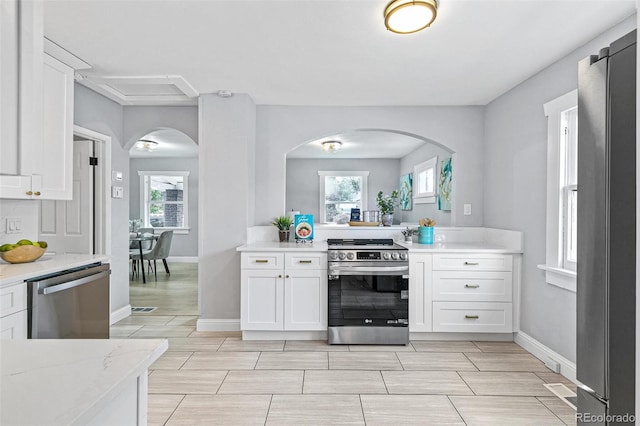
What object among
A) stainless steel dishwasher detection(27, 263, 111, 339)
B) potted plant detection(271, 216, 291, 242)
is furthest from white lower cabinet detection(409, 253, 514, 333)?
stainless steel dishwasher detection(27, 263, 111, 339)

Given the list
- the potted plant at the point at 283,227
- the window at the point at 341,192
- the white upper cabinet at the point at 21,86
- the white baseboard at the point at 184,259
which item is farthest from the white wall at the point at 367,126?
the white baseboard at the point at 184,259

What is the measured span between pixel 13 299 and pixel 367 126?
334 cm

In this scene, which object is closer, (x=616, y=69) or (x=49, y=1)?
(x=616, y=69)

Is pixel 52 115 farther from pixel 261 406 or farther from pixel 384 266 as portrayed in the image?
pixel 384 266

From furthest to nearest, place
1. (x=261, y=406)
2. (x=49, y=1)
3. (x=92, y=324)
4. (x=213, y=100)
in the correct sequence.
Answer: (x=213, y=100), (x=92, y=324), (x=261, y=406), (x=49, y=1)

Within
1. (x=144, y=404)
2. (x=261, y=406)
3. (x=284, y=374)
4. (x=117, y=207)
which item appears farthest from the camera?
(x=117, y=207)

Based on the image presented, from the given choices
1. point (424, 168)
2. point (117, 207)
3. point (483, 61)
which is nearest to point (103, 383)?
point (483, 61)

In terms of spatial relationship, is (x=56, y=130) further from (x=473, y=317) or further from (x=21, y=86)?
(x=473, y=317)

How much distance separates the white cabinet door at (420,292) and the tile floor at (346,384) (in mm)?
A: 242

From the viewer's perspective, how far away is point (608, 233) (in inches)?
35.4

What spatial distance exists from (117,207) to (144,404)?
12.0 ft

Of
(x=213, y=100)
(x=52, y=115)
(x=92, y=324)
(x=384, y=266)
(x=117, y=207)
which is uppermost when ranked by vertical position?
(x=213, y=100)

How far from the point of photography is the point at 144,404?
850mm

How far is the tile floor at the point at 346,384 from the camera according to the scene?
2.15 meters
